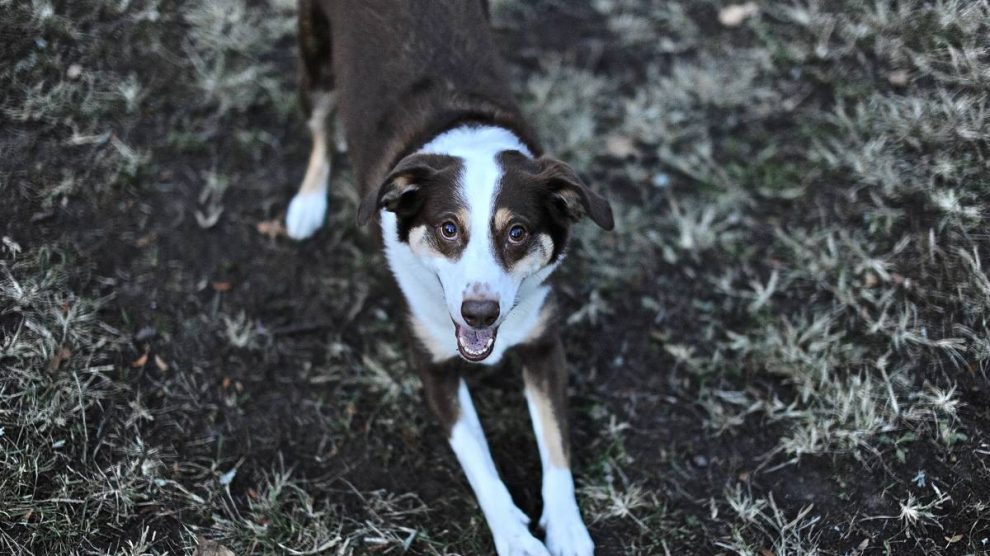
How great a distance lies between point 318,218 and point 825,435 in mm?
2600

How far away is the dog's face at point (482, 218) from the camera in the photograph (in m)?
2.91

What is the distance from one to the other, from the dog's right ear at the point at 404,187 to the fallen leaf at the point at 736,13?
2723mm

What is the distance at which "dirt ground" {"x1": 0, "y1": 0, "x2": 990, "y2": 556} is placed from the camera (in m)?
3.43

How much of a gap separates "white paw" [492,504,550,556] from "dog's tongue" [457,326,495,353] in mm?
705

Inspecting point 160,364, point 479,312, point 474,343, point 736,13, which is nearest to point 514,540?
point 474,343

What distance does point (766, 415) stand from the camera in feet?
12.2

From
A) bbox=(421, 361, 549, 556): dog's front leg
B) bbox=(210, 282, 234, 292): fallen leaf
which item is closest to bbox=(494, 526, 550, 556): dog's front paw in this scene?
bbox=(421, 361, 549, 556): dog's front leg

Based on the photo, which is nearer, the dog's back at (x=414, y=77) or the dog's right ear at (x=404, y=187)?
the dog's right ear at (x=404, y=187)

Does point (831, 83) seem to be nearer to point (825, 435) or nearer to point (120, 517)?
point (825, 435)

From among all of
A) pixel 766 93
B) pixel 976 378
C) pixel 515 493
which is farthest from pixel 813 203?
pixel 515 493

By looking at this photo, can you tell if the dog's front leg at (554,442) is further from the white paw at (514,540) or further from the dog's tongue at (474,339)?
the dog's tongue at (474,339)

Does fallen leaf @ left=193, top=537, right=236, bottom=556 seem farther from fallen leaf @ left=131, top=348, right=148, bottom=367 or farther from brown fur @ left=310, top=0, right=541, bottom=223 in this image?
brown fur @ left=310, top=0, right=541, bottom=223

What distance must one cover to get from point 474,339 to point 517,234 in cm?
41

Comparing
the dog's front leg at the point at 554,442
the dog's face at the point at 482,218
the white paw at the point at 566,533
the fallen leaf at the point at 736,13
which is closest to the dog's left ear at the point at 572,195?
the dog's face at the point at 482,218
